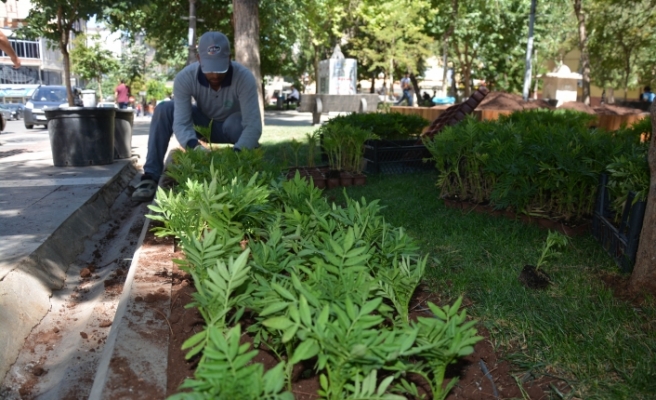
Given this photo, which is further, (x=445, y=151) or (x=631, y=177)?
(x=445, y=151)

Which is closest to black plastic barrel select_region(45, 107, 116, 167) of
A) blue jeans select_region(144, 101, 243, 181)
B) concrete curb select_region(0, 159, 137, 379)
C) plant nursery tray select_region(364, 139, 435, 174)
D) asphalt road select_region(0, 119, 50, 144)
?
concrete curb select_region(0, 159, 137, 379)

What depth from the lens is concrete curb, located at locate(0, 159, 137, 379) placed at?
332 cm

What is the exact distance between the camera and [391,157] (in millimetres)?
7781

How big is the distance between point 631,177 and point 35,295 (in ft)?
13.2

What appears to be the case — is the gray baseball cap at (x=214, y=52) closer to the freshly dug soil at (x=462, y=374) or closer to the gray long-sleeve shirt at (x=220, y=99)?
the gray long-sleeve shirt at (x=220, y=99)

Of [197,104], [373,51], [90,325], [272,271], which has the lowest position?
[90,325]

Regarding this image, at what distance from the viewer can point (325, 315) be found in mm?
1717

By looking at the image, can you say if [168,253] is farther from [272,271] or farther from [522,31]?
[522,31]

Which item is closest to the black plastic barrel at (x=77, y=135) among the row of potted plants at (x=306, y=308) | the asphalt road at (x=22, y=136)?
the row of potted plants at (x=306, y=308)

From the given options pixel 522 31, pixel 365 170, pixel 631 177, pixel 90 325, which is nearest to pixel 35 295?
pixel 90 325

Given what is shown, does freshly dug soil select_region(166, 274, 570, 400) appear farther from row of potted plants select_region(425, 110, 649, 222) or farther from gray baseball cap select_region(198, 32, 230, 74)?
gray baseball cap select_region(198, 32, 230, 74)

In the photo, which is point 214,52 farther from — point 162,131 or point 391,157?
point 391,157

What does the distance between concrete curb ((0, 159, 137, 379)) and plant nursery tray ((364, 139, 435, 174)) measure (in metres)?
3.41

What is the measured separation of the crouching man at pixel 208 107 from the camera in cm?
568
